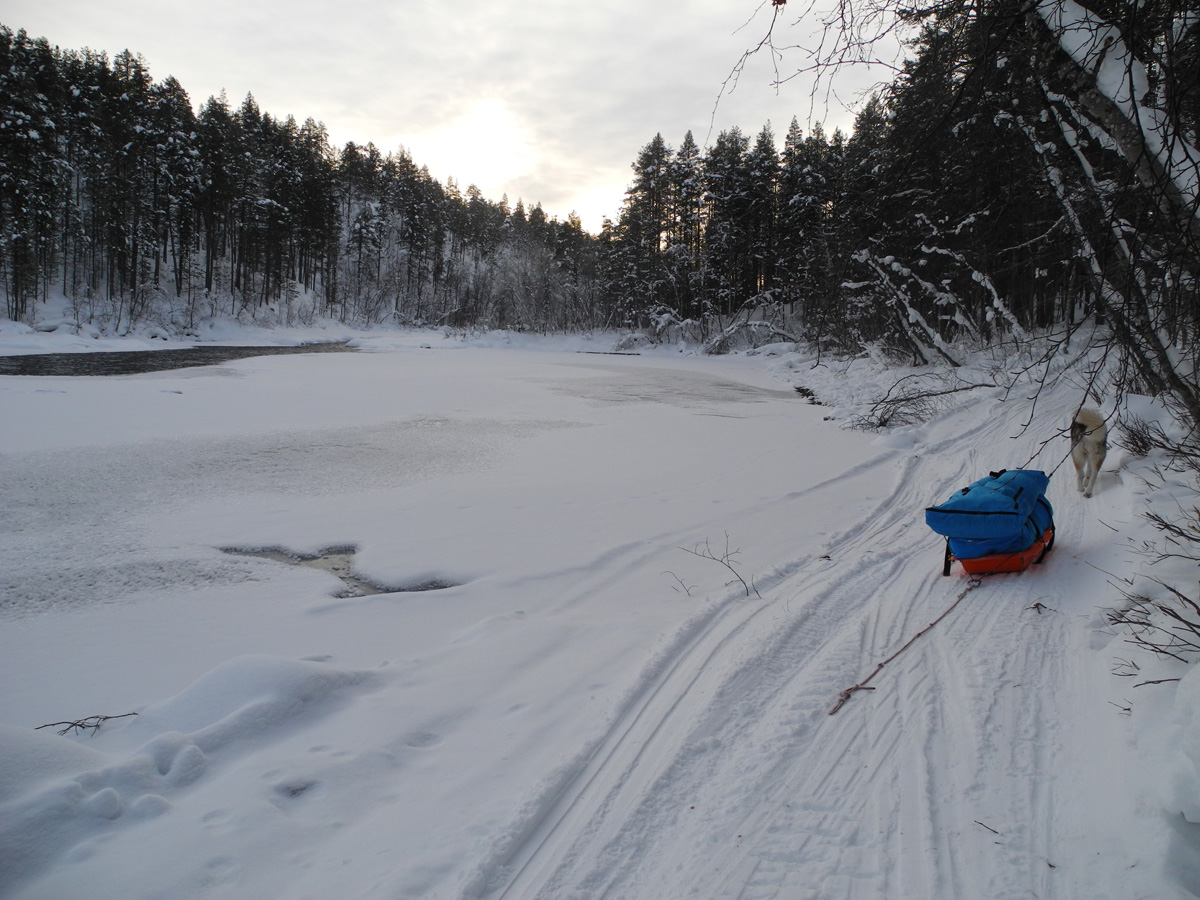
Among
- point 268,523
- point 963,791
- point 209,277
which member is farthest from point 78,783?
point 209,277

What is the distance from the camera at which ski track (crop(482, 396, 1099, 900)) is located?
199cm

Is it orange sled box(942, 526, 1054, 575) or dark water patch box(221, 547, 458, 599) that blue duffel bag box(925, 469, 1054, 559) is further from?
dark water patch box(221, 547, 458, 599)

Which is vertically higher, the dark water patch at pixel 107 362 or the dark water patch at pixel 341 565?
the dark water patch at pixel 107 362

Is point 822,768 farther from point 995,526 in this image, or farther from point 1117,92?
point 1117,92

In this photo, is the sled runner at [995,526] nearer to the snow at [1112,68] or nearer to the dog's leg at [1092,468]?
the dog's leg at [1092,468]

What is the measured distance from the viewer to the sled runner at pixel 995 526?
4.02 meters

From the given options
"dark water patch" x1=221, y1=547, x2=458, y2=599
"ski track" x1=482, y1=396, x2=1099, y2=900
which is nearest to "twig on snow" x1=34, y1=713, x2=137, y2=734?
"dark water patch" x1=221, y1=547, x2=458, y2=599

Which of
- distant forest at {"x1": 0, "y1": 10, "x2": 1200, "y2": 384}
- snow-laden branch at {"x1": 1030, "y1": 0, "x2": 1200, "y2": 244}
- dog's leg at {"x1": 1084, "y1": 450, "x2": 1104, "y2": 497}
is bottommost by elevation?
dog's leg at {"x1": 1084, "y1": 450, "x2": 1104, "y2": 497}

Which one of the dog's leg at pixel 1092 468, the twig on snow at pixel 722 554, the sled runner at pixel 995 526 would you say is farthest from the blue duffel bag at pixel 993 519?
the dog's leg at pixel 1092 468

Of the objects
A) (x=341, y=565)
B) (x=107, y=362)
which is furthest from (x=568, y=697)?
(x=107, y=362)

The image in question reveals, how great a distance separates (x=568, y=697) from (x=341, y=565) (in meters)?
2.68

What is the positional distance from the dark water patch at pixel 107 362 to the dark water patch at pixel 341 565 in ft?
48.2

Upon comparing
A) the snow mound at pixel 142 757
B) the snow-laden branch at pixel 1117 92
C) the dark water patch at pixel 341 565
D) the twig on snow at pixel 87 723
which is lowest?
the twig on snow at pixel 87 723

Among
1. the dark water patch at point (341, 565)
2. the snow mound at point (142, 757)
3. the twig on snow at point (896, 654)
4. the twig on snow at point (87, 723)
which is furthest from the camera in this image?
the dark water patch at point (341, 565)
